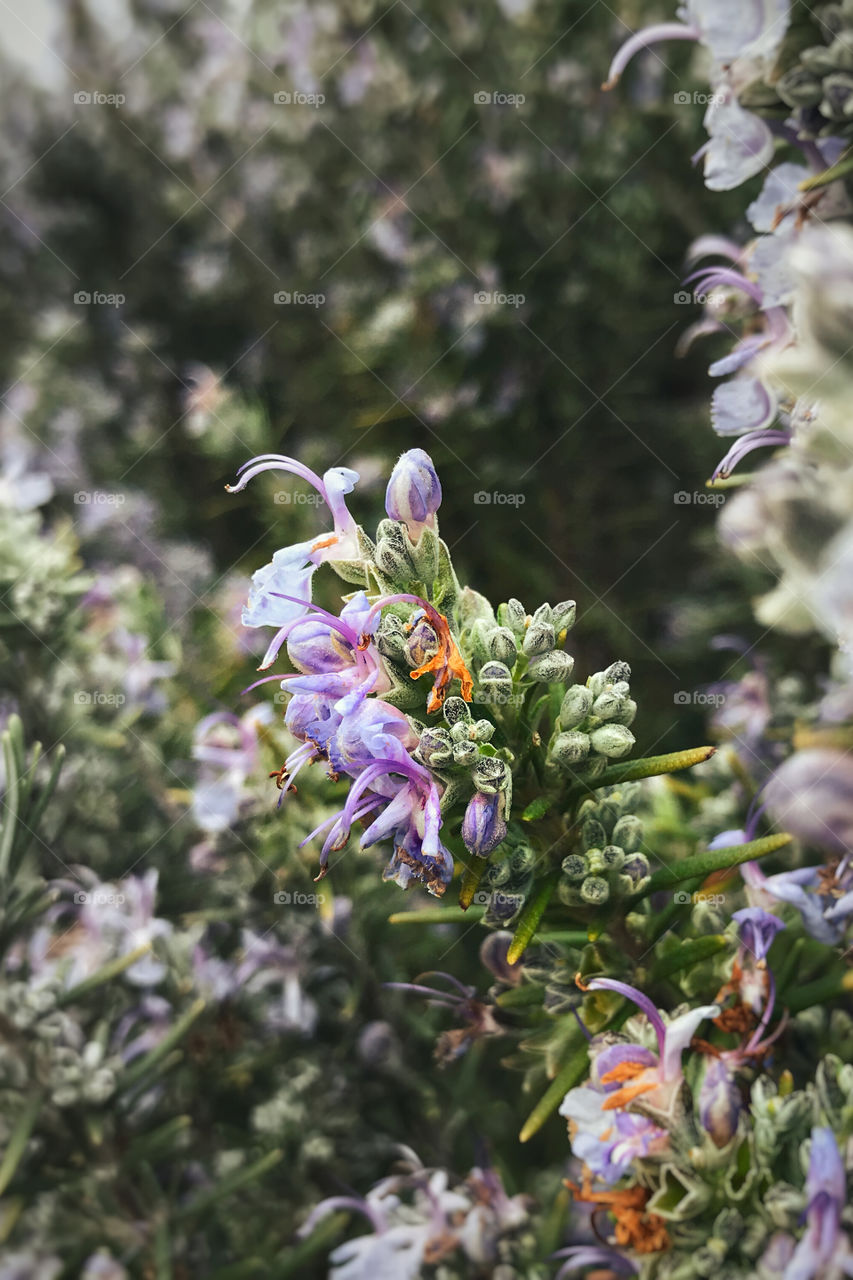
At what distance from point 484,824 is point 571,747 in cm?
9

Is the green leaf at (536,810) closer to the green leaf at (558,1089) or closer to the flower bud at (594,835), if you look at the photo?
the flower bud at (594,835)

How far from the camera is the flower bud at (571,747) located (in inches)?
26.6

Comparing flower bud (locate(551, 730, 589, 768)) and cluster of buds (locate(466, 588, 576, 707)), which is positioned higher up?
cluster of buds (locate(466, 588, 576, 707))

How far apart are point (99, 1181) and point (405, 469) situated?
94 centimetres

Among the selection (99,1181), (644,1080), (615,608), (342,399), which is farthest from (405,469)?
(342,399)

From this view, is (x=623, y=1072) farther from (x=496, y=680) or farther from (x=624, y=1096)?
(x=496, y=680)

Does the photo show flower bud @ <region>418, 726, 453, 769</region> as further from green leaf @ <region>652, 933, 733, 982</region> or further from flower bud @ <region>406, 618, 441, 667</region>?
green leaf @ <region>652, 933, 733, 982</region>

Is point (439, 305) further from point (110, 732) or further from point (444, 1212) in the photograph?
point (444, 1212)

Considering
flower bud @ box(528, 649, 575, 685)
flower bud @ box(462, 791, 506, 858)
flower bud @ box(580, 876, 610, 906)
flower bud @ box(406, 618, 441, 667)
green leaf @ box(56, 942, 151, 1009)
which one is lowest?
green leaf @ box(56, 942, 151, 1009)

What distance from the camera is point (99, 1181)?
111 cm

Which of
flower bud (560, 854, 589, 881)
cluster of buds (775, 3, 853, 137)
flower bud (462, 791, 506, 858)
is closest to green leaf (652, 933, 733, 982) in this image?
flower bud (560, 854, 589, 881)

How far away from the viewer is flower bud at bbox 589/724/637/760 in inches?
26.7

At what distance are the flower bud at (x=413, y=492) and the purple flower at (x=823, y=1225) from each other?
21.3 inches

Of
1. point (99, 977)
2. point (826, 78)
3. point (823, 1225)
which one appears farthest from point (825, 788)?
point (99, 977)
